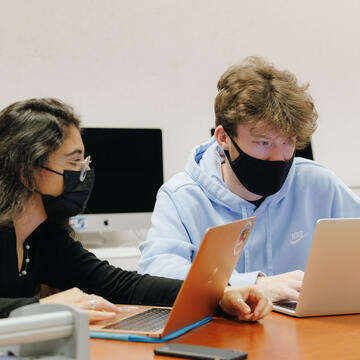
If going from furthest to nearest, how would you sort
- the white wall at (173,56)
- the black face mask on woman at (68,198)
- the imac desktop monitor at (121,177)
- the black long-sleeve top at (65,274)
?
1. the white wall at (173,56)
2. the imac desktop monitor at (121,177)
3. the black face mask on woman at (68,198)
4. the black long-sleeve top at (65,274)

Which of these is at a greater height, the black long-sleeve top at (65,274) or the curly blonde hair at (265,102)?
the curly blonde hair at (265,102)

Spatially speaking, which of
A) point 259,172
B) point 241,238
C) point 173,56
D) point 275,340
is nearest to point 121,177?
point 173,56

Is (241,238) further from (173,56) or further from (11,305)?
(173,56)

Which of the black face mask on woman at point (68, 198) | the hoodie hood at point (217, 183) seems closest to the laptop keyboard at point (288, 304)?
the hoodie hood at point (217, 183)

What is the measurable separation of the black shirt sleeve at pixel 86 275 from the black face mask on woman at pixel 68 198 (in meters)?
0.08

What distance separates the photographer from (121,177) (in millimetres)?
2908

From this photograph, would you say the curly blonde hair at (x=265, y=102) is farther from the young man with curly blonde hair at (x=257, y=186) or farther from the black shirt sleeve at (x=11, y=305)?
the black shirt sleeve at (x=11, y=305)

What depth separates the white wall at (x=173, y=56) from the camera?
304cm

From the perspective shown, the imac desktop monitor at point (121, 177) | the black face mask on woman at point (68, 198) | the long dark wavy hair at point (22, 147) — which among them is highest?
the long dark wavy hair at point (22, 147)

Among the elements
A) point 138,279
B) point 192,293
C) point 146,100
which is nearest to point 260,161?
point 138,279

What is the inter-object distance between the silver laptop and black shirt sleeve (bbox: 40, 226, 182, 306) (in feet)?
1.29

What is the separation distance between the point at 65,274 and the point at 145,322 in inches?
23.0

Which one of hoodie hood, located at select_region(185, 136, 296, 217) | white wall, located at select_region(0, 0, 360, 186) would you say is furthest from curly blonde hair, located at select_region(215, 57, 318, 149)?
white wall, located at select_region(0, 0, 360, 186)

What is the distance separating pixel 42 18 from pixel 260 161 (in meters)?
1.93
